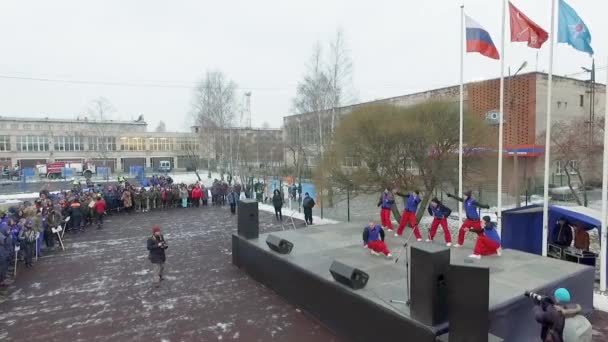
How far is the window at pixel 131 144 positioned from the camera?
71875mm

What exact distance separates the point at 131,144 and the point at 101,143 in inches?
688

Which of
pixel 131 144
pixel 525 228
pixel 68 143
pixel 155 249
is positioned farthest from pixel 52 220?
pixel 68 143

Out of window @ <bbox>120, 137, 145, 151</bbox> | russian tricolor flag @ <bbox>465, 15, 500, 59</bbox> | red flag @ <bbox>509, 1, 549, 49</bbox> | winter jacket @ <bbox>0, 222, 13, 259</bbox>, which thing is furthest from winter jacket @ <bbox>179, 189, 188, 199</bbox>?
window @ <bbox>120, 137, 145, 151</bbox>

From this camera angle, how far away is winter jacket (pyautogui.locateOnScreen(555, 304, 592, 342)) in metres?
4.81

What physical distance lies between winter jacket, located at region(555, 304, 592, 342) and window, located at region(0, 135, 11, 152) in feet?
269

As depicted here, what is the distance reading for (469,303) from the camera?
5.07 metres

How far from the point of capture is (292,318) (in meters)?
8.37

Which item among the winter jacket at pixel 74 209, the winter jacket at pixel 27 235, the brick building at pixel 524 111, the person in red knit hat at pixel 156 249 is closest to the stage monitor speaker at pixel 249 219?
the person in red knit hat at pixel 156 249

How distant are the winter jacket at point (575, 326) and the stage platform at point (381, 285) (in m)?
1.31

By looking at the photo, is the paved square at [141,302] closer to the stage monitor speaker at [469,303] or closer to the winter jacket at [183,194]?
the stage monitor speaker at [469,303]

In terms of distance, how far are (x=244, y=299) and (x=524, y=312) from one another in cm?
620

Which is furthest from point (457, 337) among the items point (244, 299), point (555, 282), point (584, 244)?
point (584, 244)

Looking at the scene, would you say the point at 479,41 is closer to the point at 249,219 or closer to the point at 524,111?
the point at 249,219

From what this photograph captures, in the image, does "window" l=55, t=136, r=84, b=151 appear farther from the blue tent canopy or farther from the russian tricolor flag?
the blue tent canopy
